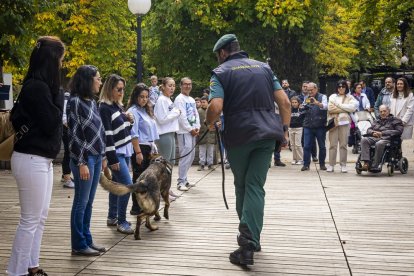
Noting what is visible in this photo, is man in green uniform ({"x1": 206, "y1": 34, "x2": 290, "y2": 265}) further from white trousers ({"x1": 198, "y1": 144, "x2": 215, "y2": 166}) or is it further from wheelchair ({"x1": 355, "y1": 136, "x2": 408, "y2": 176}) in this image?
white trousers ({"x1": 198, "y1": 144, "x2": 215, "y2": 166})

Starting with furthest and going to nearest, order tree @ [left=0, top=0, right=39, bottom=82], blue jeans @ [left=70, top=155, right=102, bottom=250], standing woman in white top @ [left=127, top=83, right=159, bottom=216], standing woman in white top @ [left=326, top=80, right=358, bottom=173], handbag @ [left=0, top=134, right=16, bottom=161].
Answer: standing woman in white top @ [left=326, top=80, right=358, bottom=173] → tree @ [left=0, top=0, right=39, bottom=82] → standing woman in white top @ [left=127, top=83, right=159, bottom=216] → blue jeans @ [left=70, top=155, right=102, bottom=250] → handbag @ [left=0, top=134, right=16, bottom=161]

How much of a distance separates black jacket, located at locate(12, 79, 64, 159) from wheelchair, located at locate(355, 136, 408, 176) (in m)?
8.03

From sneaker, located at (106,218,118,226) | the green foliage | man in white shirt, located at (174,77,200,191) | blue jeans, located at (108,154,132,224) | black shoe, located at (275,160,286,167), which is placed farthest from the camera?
the green foliage

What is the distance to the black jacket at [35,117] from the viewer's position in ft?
13.3

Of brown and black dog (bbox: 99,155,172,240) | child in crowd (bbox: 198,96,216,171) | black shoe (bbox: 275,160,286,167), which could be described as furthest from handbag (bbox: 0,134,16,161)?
black shoe (bbox: 275,160,286,167)

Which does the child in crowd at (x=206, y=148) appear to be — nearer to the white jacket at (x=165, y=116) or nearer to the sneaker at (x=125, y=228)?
the white jacket at (x=165, y=116)

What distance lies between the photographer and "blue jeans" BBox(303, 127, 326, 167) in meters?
11.7

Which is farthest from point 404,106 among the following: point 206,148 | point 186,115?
point 186,115

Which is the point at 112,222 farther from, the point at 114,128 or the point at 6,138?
the point at 6,138

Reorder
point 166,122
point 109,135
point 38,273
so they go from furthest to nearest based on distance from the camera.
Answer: point 166,122
point 109,135
point 38,273

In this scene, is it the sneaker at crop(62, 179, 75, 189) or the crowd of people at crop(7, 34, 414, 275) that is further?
the sneaker at crop(62, 179, 75, 189)

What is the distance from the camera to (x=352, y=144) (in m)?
15.8

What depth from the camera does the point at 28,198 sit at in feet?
13.5

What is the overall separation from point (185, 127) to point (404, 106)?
4914 millimetres
